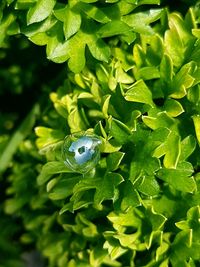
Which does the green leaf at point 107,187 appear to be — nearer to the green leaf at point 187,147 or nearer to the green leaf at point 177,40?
the green leaf at point 187,147

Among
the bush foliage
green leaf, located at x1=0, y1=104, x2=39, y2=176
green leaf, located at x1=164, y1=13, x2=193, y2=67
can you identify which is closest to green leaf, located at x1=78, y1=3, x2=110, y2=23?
the bush foliage

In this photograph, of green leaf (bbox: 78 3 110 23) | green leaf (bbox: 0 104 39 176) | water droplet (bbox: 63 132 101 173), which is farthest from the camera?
green leaf (bbox: 0 104 39 176)

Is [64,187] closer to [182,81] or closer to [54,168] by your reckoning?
[54,168]

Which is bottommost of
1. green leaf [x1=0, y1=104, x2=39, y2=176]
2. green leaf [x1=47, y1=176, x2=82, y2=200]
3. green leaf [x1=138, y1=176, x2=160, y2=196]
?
green leaf [x1=0, y1=104, x2=39, y2=176]

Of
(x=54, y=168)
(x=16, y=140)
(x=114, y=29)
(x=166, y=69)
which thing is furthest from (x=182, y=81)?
(x=16, y=140)

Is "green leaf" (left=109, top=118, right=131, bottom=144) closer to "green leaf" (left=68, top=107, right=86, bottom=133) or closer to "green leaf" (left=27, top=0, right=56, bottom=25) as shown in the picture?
"green leaf" (left=68, top=107, right=86, bottom=133)

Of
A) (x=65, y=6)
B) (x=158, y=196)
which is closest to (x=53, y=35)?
(x=65, y=6)
